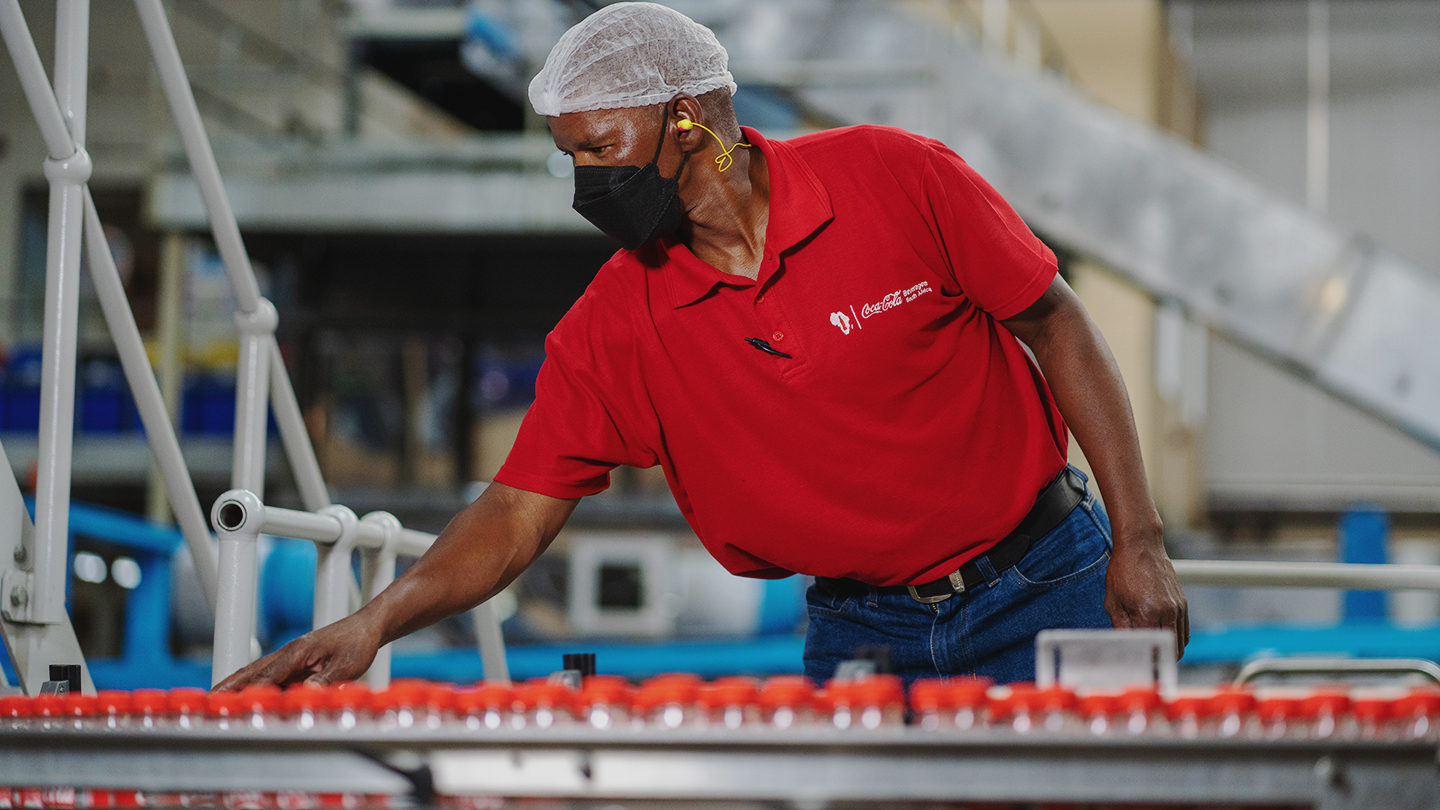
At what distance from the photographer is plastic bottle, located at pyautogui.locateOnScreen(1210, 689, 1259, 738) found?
1007 millimetres

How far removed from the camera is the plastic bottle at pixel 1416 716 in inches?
39.0

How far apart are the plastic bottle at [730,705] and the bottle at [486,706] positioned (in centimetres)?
17

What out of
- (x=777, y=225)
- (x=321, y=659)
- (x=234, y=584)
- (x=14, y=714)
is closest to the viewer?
(x=14, y=714)

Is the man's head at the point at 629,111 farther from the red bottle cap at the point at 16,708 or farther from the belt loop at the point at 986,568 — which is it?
the red bottle cap at the point at 16,708

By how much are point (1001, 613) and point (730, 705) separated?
884mm

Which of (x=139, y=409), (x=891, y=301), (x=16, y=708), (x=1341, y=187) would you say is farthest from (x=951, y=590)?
(x=1341, y=187)

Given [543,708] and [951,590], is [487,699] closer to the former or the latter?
[543,708]

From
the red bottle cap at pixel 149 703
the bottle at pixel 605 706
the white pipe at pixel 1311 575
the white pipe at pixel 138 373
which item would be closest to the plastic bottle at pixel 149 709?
the red bottle cap at pixel 149 703

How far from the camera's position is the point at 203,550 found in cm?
215

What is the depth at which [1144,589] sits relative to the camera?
1.72 m

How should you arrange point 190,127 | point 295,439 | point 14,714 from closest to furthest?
point 14,714 → point 190,127 → point 295,439

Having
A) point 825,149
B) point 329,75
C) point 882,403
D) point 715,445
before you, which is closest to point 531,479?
point 715,445

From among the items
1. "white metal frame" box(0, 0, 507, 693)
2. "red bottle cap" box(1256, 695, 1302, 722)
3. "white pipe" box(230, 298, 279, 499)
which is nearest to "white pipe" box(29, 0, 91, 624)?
"white metal frame" box(0, 0, 507, 693)

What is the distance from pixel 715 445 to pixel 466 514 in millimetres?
379
